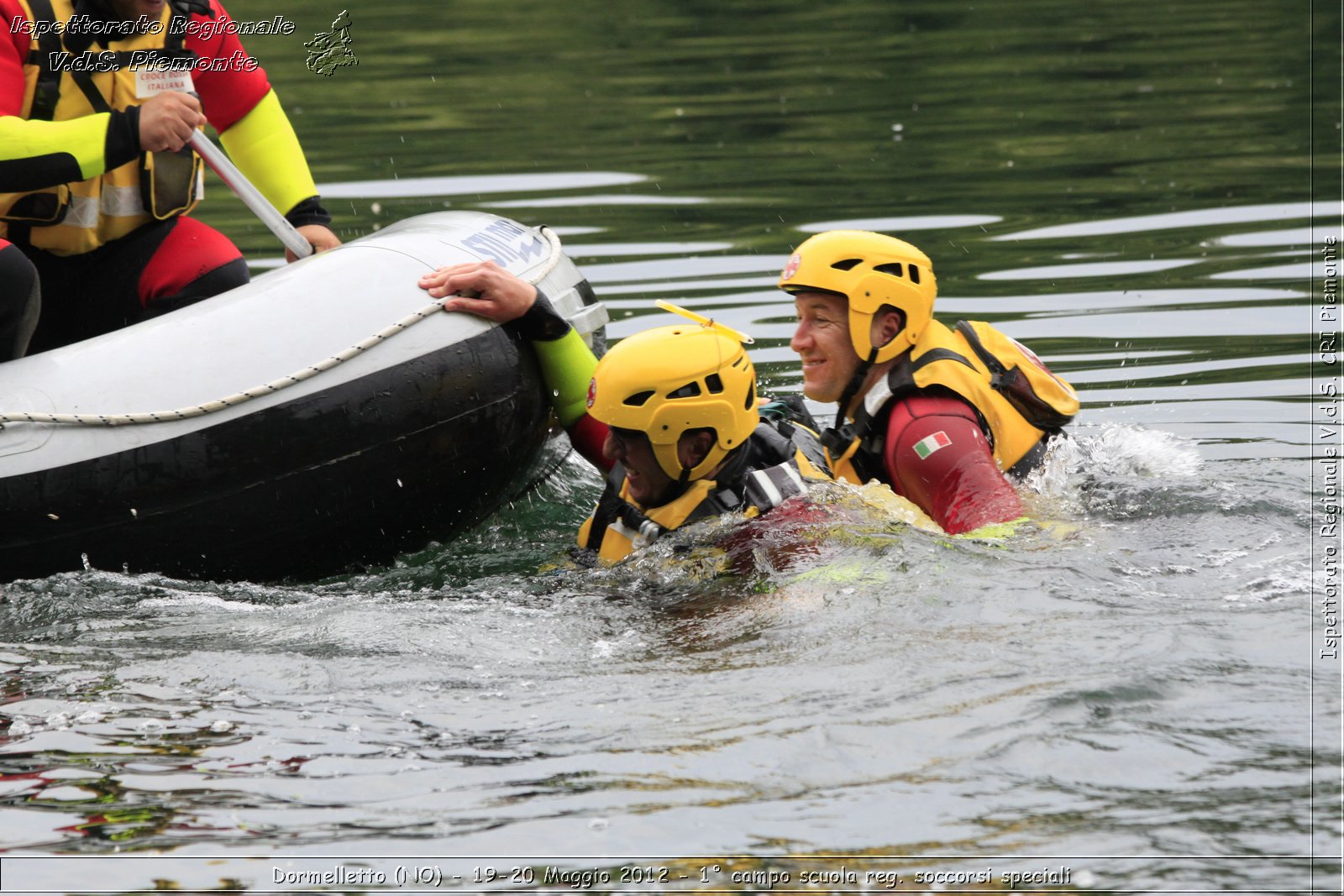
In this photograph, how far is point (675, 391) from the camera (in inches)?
213

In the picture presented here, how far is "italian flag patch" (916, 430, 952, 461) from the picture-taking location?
18.2 feet

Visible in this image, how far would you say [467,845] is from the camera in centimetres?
371

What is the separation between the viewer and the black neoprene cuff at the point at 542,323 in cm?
583

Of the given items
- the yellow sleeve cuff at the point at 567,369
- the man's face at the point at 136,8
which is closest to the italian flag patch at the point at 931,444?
the yellow sleeve cuff at the point at 567,369

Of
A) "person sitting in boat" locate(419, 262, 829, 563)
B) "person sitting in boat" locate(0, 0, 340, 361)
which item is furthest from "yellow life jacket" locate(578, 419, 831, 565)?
"person sitting in boat" locate(0, 0, 340, 361)

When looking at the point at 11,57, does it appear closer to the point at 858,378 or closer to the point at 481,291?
the point at 481,291

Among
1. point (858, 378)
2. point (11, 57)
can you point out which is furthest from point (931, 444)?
point (11, 57)

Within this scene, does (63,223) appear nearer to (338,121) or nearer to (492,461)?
(492,461)

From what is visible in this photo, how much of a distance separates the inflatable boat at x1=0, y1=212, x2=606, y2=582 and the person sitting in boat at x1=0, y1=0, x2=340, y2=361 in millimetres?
467

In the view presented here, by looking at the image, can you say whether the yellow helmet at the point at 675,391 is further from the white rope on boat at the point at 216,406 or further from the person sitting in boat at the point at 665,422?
the white rope on boat at the point at 216,406

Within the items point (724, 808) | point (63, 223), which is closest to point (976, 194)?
point (63, 223)

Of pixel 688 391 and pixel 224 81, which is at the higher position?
pixel 224 81

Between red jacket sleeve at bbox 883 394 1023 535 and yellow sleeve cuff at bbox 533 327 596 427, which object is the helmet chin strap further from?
yellow sleeve cuff at bbox 533 327 596 427

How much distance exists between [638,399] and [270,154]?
2231 millimetres
